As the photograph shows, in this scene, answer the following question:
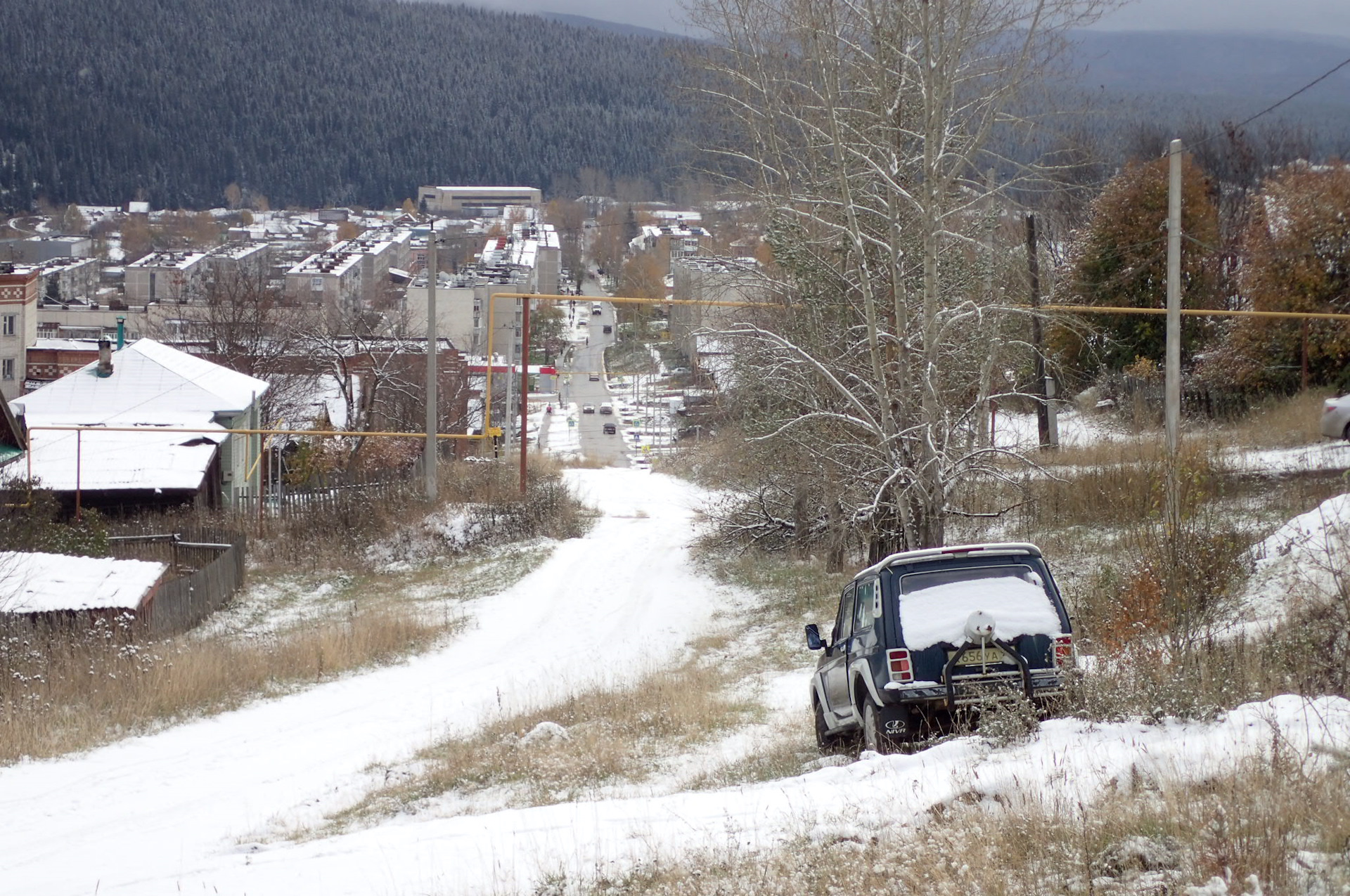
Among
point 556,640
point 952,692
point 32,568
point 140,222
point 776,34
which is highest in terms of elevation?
point 140,222

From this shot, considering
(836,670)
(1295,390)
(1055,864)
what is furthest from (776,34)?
(1295,390)

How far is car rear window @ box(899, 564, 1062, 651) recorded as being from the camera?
7996 mm

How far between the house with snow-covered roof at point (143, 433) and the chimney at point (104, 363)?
1.1 inches

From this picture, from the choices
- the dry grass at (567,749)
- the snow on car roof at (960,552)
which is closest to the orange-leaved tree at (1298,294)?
the dry grass at (567,749)

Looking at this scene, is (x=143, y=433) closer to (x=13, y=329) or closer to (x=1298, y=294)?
(x=1298, y=294)

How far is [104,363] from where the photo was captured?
33.2 metres

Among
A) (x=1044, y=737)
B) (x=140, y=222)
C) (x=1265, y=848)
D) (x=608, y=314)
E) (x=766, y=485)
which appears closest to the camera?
(x=1265, y=848)

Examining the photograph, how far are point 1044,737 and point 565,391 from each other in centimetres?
7050

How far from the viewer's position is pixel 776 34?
520 inches

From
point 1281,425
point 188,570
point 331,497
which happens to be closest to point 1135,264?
point 1281,425

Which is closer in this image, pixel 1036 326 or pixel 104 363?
pixel 1036 326

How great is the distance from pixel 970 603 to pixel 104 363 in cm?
3114

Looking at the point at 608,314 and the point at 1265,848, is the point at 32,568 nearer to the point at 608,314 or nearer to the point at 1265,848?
the point at 1265,848

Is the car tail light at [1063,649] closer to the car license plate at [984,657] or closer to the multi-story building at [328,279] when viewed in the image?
the car license plate at [984,657]
